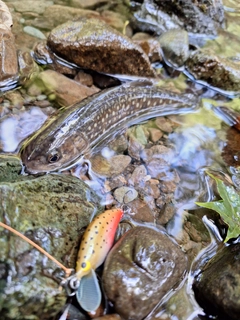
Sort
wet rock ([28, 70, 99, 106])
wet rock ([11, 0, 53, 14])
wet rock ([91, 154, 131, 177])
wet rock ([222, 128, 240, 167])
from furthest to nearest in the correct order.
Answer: wet rock ([11, 0, 53, 14]) < wet rock ([28, 70, 99, 106]) < wet rock ([222, 128, 240, 167]) < wet rock ([91, 154, 131, 177])

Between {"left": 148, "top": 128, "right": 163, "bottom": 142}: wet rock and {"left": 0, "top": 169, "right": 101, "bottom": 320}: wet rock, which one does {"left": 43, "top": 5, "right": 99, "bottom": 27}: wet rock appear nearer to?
{"left": 148, "top": 128, "right": 163, "bottom": 142}: wet rock

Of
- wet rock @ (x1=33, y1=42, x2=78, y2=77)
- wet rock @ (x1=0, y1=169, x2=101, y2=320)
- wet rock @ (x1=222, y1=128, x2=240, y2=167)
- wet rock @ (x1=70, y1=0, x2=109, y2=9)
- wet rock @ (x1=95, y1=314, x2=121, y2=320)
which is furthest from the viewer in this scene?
wet rock @ (x1=70, y1=0, x2=109, y2=9)

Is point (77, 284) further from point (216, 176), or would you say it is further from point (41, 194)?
point (216, 176)

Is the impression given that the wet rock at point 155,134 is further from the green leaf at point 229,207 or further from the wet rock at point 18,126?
the wet rock at point 18,126

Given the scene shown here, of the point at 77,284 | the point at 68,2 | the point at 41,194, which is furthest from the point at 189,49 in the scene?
the point at 77,284

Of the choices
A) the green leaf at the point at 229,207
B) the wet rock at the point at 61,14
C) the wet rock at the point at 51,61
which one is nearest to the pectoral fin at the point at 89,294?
the green leaf at the point at 229,207

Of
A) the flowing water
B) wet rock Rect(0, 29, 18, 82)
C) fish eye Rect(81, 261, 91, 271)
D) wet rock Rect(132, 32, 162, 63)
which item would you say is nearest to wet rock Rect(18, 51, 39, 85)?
wet rock Rect(0, 29, 18, 82)
